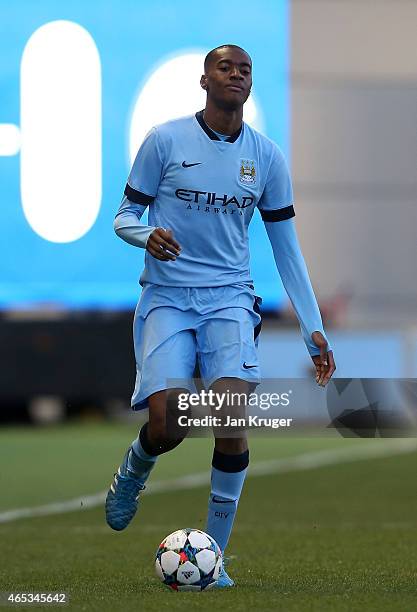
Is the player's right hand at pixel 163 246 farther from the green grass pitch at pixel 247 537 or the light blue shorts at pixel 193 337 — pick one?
the green grass pitch at pixel 247 537

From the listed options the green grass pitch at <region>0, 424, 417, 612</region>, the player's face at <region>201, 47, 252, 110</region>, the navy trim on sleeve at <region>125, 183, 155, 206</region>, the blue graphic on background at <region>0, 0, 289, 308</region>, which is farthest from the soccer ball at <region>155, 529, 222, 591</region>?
the blue graphic on background at <region>0, 0, 289, 308</region>

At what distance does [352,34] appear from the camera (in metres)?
21.4

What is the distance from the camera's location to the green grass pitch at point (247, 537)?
5754 mm

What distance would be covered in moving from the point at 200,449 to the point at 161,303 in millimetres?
9893

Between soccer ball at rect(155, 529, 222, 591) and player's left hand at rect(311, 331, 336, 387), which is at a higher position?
player's left hand at rect(311, 331, 336, 387)

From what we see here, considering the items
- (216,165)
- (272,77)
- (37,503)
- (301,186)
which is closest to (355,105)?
(301,186)

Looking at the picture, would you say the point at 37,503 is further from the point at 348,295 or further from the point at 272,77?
the point at 348,295

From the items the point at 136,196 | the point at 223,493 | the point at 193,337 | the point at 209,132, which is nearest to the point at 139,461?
the point at 223,493

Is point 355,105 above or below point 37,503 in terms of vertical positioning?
above

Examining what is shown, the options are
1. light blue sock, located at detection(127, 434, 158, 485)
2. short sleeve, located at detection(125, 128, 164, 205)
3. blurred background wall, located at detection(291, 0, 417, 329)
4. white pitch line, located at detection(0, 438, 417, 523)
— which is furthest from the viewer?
blurred background wall, located at detection(291, 0, 417, 329)

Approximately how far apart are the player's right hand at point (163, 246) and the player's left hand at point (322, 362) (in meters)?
0.79

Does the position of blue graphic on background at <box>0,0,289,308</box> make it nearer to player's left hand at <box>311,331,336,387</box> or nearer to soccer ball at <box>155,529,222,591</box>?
player's left hand at <box>311,331,336,387</box>

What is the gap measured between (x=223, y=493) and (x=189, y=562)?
0.47 metres

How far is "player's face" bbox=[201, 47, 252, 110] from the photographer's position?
19.7 ft
